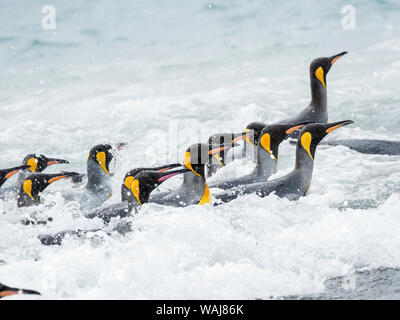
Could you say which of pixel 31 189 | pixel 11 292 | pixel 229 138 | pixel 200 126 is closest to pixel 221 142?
pixel 229 138

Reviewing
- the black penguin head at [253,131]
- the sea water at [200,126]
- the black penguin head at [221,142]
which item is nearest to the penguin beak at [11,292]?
the sea water at [200,126]

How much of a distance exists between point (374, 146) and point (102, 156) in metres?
3.11

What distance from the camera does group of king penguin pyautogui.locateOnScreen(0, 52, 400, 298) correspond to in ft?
16.7

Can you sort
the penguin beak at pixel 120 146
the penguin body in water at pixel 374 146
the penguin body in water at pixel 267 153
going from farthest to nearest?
the penguin beak at pixel 120 146 → the penguin body in water at pixel 374 146 → the penguin body in water at pixel 267 153

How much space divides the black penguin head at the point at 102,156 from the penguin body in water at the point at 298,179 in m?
1.97

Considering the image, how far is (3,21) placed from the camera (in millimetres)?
19906

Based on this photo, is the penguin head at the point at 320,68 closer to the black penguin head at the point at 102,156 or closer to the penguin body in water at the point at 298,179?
the penguin body in water at the point at 298,179

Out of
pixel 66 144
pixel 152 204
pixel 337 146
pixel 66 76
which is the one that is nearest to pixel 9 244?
pixel 152 204

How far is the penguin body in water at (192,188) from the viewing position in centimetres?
520

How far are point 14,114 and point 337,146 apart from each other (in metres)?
Result: 7.18

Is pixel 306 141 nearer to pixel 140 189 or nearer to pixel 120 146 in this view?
pixel 140 189

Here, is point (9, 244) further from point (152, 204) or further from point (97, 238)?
point (152, 204)

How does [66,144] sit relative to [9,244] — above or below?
above

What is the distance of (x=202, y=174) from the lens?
528 cm
